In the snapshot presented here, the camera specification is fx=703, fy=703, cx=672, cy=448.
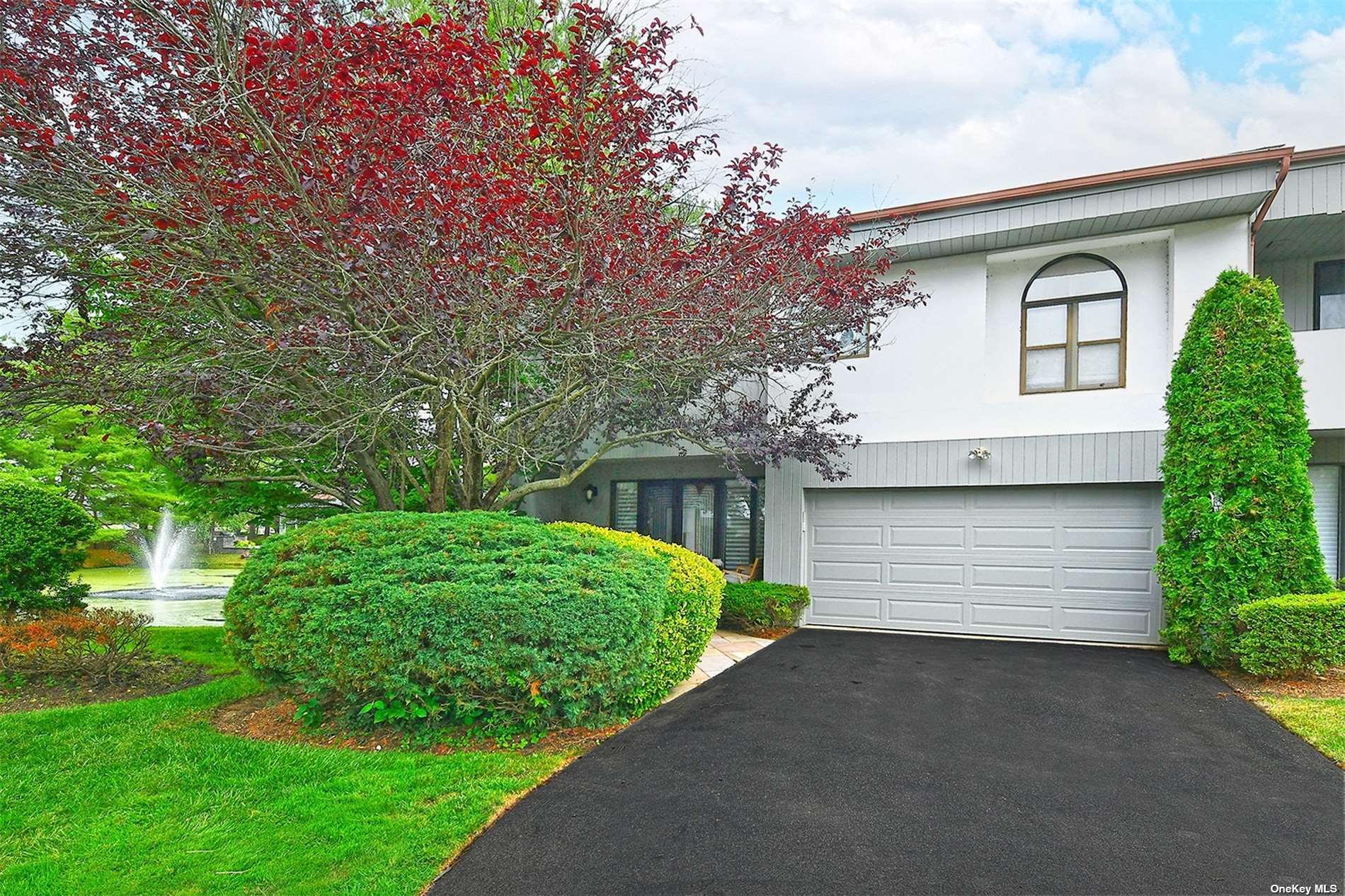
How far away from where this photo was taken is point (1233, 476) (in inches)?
272

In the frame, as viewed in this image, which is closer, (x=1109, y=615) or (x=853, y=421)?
(x=1109, y=615)

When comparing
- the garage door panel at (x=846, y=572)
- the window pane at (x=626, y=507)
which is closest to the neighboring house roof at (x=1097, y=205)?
the garage door panel at (x=846, y=572)

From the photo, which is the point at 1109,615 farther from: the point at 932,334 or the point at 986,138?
the point at 986,138

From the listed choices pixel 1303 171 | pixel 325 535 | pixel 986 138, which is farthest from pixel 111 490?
pixel 1303 171

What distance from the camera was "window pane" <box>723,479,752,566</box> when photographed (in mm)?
11336

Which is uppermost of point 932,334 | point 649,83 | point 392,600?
point 649,83

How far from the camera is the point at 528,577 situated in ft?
15.6

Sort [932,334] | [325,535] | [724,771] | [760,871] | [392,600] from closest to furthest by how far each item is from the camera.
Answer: [760,871] → [724,771] → [392,600] → [325,535] → [932,334]

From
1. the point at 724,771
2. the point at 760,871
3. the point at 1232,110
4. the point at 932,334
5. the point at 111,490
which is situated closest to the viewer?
the point at 760,871

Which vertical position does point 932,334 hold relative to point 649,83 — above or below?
below

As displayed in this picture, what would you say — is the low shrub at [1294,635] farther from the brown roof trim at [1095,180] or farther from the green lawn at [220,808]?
the green lawn at [220,808]

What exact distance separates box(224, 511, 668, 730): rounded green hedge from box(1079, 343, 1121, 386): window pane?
22.0 ft

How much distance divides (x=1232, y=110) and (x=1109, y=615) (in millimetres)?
7923

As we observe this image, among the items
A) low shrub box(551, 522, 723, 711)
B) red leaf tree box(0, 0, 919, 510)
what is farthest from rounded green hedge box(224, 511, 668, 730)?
red leaf tree box(0, 0, 919, 510)
